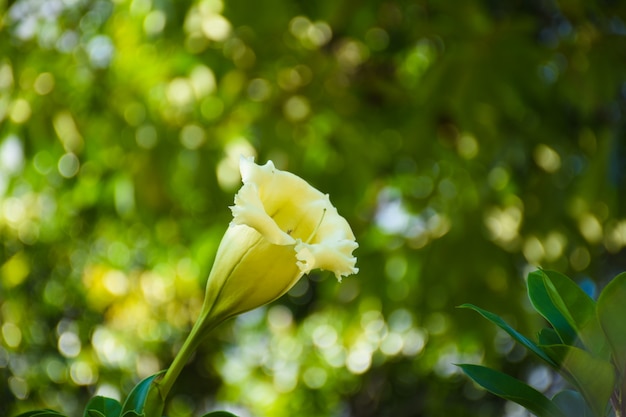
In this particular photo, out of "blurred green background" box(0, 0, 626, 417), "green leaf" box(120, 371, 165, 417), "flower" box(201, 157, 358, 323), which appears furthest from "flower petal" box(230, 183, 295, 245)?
"blurred green background" box(0, 0, 626, 417)

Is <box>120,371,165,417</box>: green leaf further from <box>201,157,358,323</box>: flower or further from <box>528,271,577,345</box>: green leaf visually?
<box>528,271,577,345</box>: green leaf

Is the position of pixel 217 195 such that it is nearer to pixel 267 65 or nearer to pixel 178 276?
pixel 267 65

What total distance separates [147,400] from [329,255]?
0.14 m

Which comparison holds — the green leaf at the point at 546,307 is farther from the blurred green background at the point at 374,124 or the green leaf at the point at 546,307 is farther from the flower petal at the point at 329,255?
the blurred green background at the point at 374,124

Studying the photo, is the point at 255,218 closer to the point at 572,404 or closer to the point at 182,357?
the point at 182,357

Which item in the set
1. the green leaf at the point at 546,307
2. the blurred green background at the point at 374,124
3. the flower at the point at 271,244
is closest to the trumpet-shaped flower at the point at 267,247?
the flower at the point at 271,244

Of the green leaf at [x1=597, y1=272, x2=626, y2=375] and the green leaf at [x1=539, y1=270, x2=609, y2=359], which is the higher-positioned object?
the green leaf at [x1=597, y1=272, x2=626, y2=375]

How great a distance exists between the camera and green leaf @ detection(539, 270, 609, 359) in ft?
1.49

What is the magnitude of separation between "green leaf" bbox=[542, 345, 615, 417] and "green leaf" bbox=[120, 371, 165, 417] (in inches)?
8.7

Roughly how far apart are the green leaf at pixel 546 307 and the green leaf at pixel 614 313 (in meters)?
0.04

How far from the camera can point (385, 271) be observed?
7.19ft

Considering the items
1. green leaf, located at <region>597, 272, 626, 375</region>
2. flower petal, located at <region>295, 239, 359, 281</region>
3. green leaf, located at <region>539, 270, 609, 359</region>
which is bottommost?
flower petal, located at <region>295, 239, 359, 281</region>

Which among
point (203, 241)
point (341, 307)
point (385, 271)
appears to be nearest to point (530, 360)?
point (341, 307)

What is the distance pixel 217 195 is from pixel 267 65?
1.31 ft
